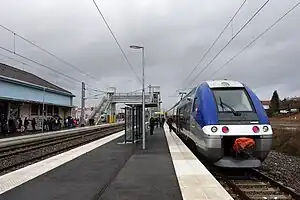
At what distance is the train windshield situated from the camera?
11.3 meters

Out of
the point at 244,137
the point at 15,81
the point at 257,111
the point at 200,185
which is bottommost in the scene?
the point at 200,185

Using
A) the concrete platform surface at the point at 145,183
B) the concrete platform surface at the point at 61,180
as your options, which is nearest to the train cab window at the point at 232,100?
the concrete platform surface at the point at 145,183

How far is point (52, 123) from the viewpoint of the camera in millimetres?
40438

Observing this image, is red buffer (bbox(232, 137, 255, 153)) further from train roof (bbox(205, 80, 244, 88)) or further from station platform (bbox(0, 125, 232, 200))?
train roof (bbox(205, 80, 244, 88))

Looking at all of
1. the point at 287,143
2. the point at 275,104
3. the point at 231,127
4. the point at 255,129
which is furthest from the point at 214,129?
the point at 275,104

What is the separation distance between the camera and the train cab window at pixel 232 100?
11352 millimetres

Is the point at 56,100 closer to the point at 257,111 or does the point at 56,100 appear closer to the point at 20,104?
the point at 20,104

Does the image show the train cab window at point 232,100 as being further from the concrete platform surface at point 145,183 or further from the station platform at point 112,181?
the concrete platform surface at point 145,183

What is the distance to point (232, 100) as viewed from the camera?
11.6m

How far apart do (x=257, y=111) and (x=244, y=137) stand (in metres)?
1.19

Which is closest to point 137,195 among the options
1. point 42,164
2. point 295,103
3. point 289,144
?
point 42,164

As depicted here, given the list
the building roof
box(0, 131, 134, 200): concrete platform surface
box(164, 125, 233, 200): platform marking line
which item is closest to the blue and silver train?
box(164, 125, 233, 200): platform marking line

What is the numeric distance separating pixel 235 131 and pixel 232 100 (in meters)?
1.47

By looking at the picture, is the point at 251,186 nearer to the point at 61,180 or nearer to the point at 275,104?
the point at 61,180
